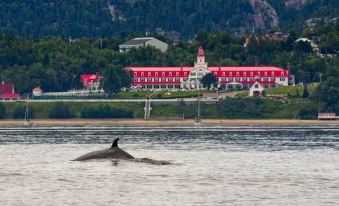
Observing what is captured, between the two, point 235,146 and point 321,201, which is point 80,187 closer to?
point 321,201

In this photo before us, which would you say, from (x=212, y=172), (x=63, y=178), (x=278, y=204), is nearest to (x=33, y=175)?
(x=63, y=178)

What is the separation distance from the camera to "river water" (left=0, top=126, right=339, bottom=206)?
9475 centimetres

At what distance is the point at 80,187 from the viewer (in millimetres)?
100500

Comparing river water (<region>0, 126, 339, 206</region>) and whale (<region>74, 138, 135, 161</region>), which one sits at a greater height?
whale (<region>74, 138, 135, 161</region>)

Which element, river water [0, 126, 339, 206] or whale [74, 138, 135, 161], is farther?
whale [74, 138, 135, 161]

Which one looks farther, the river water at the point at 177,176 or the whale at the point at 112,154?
the whale at the point at 112,154

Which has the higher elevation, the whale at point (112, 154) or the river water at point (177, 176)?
the whale at point (112, 154)

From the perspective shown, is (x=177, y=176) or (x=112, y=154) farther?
(x=112, y=154)

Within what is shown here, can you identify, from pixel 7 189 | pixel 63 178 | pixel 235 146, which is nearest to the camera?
pixel 7 189

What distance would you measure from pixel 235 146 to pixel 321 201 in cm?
6381

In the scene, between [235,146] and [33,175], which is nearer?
[33,175]

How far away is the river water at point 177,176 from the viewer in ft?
311

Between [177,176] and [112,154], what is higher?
[112,154]

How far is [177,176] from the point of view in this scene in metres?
108
